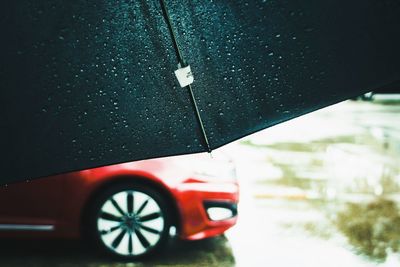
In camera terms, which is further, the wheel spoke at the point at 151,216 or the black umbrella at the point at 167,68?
the wheel spoke at the point at 151,216

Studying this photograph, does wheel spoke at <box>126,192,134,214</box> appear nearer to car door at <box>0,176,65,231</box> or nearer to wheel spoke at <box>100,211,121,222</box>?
wheel spoke at <box>100,211,121,222</box>

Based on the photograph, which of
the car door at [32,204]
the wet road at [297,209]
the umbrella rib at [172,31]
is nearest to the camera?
the umbrella rib at [172,31]

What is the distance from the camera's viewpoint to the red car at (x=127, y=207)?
3.93 m

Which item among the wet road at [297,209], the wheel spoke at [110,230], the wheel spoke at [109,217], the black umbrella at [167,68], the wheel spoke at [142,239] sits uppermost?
the black umbrella at [167,68]

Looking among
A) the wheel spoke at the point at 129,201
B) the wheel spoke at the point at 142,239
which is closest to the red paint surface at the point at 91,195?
the wheel spoke at the point at 129,201

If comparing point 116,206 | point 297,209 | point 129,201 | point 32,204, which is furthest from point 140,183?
point 297,209

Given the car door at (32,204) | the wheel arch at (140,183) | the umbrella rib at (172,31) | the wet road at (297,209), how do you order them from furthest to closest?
the wet road at (297,209) < the wheel arch at (140,183) < the car door at (32,204) < the umbrella rib at (172,31)

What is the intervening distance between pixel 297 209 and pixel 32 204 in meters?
3.18

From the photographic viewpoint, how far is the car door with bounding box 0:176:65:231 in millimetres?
3857

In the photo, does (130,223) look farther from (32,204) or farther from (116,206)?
(32,204)

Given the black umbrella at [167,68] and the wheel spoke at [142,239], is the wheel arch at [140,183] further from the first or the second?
the black umbrella at [167,68]

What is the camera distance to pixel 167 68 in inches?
47.4

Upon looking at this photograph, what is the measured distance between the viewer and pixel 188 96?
4.09ft

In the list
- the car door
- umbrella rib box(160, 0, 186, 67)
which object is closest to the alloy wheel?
the car door
